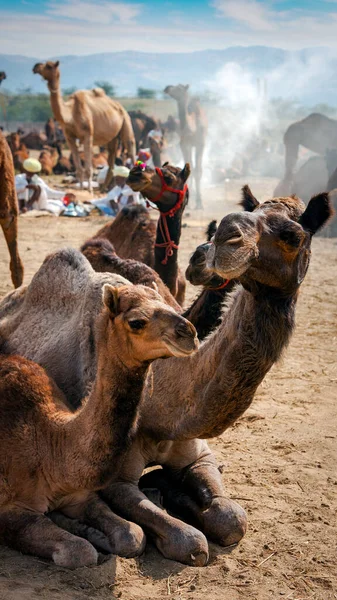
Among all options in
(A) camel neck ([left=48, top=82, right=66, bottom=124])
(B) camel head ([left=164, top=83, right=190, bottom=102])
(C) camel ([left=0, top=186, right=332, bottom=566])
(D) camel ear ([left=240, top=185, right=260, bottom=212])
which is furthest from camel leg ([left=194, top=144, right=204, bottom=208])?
(D) camel ear ([left=240, top=185, right=260, bottom=212])

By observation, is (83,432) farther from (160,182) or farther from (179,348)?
(160,182)

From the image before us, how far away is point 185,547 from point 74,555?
0.53 m

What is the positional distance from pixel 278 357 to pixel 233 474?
1433 mm

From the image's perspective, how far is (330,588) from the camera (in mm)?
3543

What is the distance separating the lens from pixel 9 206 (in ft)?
27.1

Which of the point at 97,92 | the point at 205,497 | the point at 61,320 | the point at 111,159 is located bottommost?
the point at 111,159

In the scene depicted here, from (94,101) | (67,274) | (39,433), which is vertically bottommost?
(94,101)

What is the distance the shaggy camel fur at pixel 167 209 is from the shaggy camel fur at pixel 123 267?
1003 millimetres

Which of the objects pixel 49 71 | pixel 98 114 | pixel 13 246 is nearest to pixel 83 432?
pixel 13 246

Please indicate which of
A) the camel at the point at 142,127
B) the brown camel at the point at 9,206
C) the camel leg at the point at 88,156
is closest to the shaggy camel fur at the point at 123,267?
the brown camel at the point at 9,206

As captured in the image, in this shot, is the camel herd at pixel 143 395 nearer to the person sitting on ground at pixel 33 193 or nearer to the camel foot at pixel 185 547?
the camel foot at pixel 185 547

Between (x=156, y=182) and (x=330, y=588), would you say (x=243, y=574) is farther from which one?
(x=156, y=182)

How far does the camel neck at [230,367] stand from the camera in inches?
136

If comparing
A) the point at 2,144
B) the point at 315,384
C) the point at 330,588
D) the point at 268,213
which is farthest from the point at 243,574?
the point at 2,144
